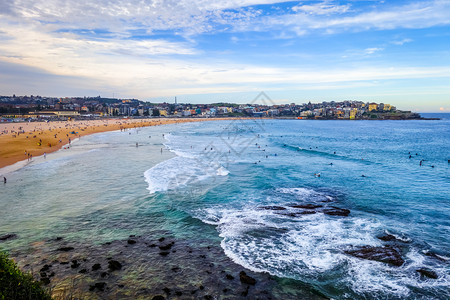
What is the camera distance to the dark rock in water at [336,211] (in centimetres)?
1784

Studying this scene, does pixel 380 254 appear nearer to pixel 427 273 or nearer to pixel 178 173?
pixel 427 273

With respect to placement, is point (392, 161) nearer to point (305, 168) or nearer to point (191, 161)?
point (305, 168)

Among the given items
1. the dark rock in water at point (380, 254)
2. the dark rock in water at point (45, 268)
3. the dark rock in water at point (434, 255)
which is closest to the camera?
the dark rock in water at point (45, 268)

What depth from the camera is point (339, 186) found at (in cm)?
2566

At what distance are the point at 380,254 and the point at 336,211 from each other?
5.53 m

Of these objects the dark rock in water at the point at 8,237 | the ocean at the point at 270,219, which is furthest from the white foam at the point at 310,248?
the dark rock in water at the point at 8,237

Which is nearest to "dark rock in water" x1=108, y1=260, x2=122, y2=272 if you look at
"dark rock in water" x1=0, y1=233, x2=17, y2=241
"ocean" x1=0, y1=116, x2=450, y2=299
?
"ocean" x1=0, y1=116, x2=450, y2=299

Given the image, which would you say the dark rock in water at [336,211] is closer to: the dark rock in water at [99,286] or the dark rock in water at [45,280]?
the dark rock in water at [99,286]

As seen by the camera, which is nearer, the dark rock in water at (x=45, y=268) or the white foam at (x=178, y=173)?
the dark rock in water at (x=45, y=268)

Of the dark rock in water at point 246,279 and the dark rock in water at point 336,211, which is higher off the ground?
the dark rock in water at point 336,211

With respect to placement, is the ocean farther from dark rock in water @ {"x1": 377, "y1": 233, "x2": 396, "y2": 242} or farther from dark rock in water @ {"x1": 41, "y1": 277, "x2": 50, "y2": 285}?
dark rock in water @ {"x1": 41, "y1": 277, "x2": 50, "y2": 285}

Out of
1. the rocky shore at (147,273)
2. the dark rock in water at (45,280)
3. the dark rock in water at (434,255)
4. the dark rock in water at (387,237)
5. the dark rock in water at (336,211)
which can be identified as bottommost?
the rocky shore at (147,273)

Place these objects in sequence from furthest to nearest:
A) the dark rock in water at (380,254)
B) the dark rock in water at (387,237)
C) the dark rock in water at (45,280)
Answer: the dark rock in water at (387,237) < the dark rock in water at (380,254) < the dark rock in water at (45,280)

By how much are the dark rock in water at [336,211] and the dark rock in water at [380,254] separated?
4.38 meters
